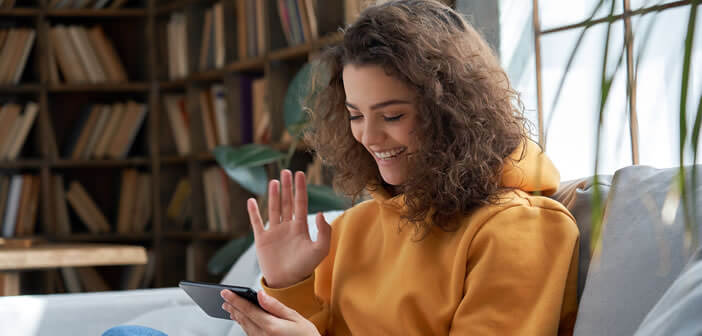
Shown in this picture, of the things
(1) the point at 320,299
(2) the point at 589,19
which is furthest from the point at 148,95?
(2) the point at 589,19

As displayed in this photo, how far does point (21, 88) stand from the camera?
3.35 metres

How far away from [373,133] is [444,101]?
0.11 meters

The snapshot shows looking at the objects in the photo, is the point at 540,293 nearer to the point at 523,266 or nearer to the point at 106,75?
the point at 523,266

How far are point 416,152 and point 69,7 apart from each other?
2958 millimetres

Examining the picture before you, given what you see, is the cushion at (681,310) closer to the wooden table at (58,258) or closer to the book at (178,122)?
the wooden table at (58,258)

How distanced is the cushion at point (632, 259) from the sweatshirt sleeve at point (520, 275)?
4 centimetres

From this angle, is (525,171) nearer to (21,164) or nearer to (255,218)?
(255,218)

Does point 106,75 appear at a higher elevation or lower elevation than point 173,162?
higher

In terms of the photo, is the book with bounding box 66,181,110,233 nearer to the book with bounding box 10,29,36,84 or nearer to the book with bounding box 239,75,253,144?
the book with bounding box 10,29,36,84

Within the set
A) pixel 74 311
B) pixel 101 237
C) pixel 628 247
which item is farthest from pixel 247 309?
pixel 101 237

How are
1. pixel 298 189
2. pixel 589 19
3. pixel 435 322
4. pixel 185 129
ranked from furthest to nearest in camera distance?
pixel 185 129 → pixel 298 189 → pixel 435 322 → pixel 589 19

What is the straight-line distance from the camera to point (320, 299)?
3.95 ft

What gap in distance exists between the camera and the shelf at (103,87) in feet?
11.2

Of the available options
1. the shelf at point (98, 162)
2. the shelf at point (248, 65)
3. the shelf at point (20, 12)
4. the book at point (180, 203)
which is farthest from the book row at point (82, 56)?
the shelf at point (248, 65)
